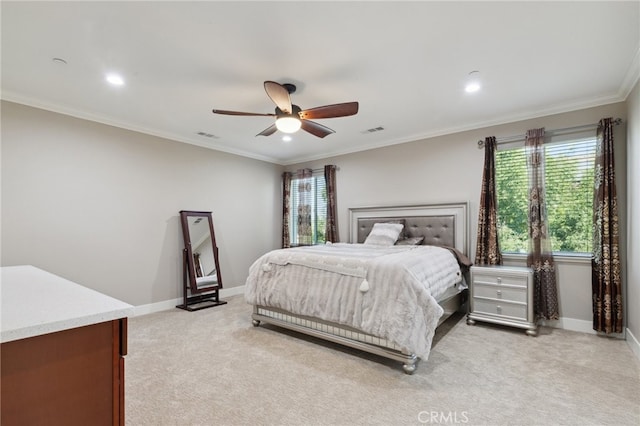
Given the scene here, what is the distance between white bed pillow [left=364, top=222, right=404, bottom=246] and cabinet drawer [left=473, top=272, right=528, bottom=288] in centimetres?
115

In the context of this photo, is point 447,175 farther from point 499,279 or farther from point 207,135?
point 207,135

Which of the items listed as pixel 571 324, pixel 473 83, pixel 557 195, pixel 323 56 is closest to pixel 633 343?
pixel 571 324

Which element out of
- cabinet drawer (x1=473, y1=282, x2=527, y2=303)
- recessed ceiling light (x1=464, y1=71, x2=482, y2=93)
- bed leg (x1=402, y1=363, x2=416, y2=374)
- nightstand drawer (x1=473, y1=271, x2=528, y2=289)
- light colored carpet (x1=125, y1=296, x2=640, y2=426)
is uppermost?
recessed ceiling light (x1=464, y1=71, x2=482, y2=93)

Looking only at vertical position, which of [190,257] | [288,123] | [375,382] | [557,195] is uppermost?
[288,123]

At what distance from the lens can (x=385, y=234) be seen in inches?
173

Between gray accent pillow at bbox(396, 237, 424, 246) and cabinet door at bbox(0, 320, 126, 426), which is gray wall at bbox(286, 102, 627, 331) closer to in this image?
gray accent pillow at bbox(396, 237, 424, 246)

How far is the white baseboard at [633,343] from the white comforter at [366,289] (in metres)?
1.56

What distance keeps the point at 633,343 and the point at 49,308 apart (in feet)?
14.4

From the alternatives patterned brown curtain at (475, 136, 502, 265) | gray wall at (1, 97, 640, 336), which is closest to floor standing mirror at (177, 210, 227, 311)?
gray wall at (1, 97, 640, 336)

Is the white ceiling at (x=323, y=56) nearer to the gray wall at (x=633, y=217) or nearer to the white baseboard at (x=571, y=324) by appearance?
the gray wall at (x=633, y=217)

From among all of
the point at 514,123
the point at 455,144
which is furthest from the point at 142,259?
the point at 514,123

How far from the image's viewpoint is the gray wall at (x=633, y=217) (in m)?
2.74

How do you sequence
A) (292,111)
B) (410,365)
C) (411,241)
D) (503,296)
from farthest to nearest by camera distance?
(411,241), (503,296), (292,111), (410,365)

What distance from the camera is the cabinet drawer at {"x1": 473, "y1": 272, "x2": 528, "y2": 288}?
11.0 feet
